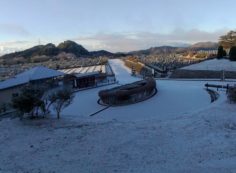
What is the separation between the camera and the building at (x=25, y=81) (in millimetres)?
20312

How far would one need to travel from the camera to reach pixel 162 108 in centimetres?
1650

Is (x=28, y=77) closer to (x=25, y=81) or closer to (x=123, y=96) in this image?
(x=25, y=81)

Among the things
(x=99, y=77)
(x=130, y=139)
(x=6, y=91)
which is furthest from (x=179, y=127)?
(x=99, y=77)

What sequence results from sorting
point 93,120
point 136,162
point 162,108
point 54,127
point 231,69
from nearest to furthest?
1. point 136,162
2. point 54,127
3. point 93,120
4. point 162,108
5. point 231,69

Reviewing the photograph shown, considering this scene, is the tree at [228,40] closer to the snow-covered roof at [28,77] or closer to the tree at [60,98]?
the snow-covered roof at [28,77]

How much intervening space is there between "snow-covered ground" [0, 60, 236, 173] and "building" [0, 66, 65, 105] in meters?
5.58

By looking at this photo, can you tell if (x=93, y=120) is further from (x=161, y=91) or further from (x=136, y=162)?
(x=161, y=91)

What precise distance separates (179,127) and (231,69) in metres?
17.9

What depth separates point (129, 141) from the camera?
11.1 metres

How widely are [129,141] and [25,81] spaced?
47.6 feet

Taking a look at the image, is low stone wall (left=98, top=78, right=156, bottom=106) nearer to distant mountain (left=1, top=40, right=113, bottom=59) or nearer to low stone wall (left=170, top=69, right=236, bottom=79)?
low stone wall (left=170, top=69, right=236, bottom=79)

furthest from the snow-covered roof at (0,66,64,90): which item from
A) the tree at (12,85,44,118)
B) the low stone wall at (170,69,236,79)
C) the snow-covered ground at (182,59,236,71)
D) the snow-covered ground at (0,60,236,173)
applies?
the snow-covered ground at (182,59,236,71)

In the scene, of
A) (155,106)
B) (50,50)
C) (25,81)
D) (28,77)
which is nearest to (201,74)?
(155,106)

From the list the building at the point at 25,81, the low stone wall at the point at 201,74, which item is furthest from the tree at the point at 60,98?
the low stone wall at the point at 201,74
